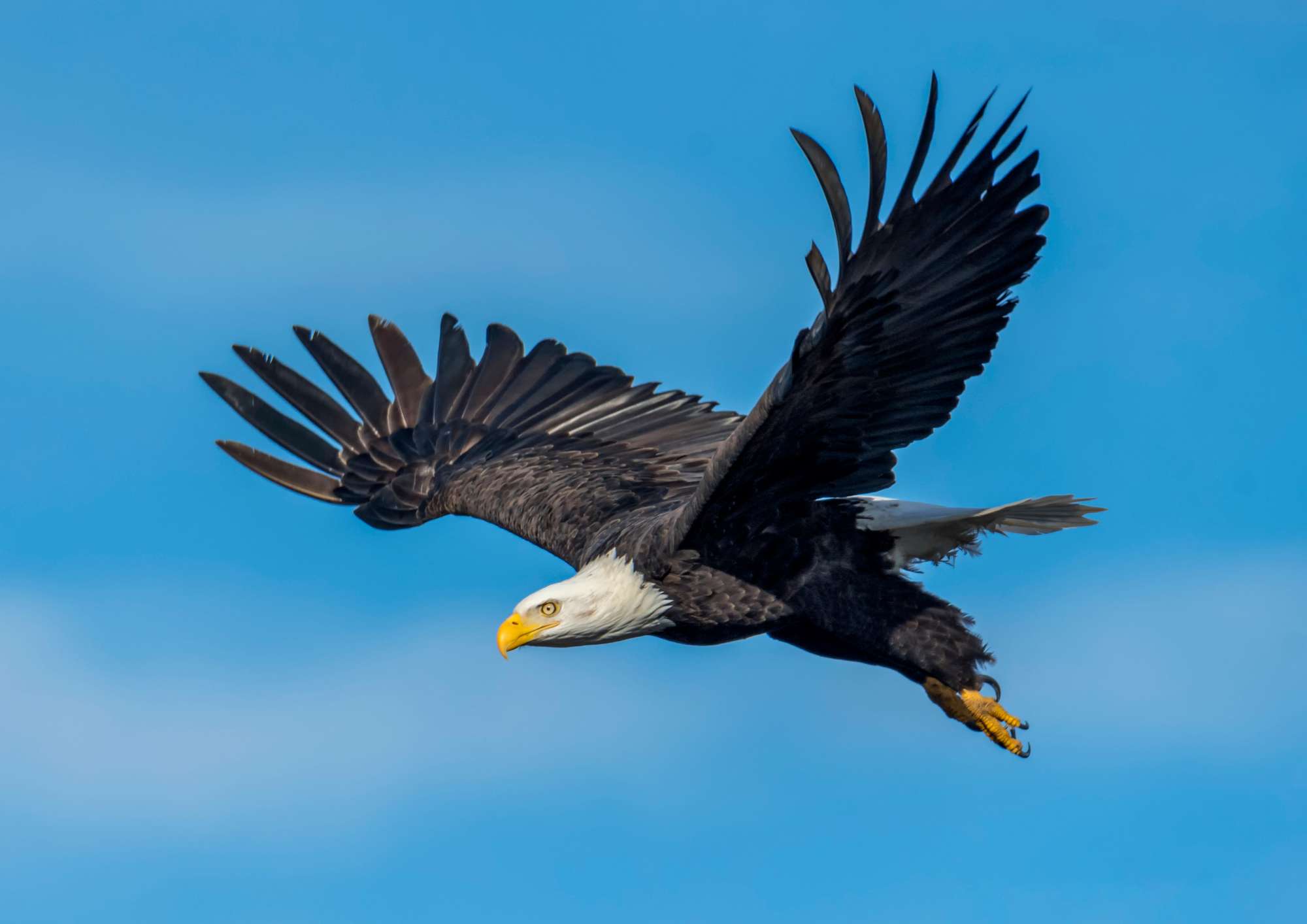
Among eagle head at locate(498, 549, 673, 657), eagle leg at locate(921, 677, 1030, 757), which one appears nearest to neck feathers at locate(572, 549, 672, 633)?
eagle head at locate(498, 549, 673, 657)

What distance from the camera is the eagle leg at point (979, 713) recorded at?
9391 millimetres

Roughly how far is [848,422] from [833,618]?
3.67 feet

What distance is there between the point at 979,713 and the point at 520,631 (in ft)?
7.53

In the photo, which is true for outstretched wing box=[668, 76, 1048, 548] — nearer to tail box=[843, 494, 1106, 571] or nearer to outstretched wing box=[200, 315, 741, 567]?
tail box=[843, 494, 1106, 571]

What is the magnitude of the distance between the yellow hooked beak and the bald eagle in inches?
0.5

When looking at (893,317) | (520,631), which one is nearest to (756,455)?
(893,317)

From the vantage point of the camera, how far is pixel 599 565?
9242 mm

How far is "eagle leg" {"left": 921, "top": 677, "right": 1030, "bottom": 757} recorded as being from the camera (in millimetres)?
9391

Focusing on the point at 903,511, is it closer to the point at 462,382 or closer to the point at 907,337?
the point at 907,337

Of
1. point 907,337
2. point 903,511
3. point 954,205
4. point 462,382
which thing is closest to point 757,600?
point 903,511

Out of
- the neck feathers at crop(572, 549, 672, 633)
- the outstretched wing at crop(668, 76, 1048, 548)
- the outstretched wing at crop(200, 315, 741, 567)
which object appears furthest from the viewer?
the outstretched wing at crop(200, 315, 741, 567)

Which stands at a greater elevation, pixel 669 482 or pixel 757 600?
pixel 669 482

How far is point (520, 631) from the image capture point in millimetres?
9016

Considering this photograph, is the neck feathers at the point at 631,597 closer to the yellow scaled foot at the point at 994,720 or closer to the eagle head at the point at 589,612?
the eagle head at the point at 589,612
